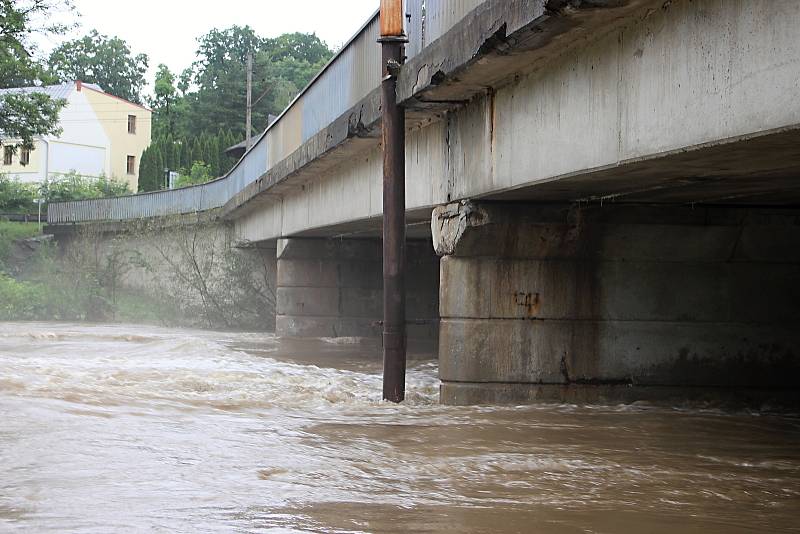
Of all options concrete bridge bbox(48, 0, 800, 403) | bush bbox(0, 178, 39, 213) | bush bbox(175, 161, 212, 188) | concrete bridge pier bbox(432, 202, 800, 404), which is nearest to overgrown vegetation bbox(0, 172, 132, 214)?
bush bbox(0, 178, 39, 213)

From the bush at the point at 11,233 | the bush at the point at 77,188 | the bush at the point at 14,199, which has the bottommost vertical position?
the bush at the point at 11,233

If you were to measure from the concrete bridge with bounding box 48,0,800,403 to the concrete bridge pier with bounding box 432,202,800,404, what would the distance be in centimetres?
2

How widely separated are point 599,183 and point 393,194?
2.97m

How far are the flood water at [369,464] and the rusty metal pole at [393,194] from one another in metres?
0.86

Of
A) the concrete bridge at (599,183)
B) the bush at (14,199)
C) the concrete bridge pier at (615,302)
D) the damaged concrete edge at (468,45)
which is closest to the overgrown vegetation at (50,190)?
the bush at (14,199)

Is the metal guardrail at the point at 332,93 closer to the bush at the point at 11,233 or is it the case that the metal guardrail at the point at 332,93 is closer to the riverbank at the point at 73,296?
the riverbank at the point at 73,296

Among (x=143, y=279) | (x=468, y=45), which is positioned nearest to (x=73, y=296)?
(x=143, y=279)

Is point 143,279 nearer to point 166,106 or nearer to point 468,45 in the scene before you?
point 468,45

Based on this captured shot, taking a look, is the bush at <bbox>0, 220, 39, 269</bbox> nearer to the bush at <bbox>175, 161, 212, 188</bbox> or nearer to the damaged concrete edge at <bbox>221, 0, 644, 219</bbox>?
the bush at <bbox>175, 161, 212, 188</bbox>

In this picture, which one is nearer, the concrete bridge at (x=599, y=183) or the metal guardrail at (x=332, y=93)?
the concrete bridge at (x=599, y=183)

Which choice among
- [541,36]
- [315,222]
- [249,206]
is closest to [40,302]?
[249,206]

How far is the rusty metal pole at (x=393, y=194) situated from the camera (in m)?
12.0

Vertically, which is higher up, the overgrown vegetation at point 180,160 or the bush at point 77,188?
the overgrown vegetation at point 180,160

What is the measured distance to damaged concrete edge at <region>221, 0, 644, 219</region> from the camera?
796 cm
